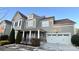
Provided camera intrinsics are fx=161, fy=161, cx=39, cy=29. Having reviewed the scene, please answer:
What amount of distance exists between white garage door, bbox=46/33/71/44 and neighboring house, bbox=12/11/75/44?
0.19 feet

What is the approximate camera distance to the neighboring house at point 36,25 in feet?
10.1

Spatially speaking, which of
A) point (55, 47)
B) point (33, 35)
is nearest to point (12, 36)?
point (33, 35)

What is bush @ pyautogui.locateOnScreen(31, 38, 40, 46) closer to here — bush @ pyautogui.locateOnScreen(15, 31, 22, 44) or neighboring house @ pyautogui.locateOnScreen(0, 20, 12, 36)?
bush @ pyautogui.locateOnScreen(15, 31, 22, 44)

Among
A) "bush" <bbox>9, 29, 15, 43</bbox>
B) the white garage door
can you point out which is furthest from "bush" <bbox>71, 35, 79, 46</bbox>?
"bush" <bbox>9, 29, 15, 43</bbox>

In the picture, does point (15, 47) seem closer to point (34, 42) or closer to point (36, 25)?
point (34, 42)

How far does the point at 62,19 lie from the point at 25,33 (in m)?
0.76

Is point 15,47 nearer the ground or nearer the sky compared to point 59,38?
nearer the ground

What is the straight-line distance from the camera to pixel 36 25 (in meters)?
3.13

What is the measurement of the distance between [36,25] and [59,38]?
0.51m

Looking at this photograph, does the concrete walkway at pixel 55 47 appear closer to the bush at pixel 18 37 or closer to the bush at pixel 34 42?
the bush at pixel 34 42

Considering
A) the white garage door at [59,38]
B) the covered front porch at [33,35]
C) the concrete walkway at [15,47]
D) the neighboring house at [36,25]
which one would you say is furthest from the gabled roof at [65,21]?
the concrete walkway at [15,47]

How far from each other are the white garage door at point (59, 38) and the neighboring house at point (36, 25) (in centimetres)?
6

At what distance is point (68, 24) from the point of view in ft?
9.98
